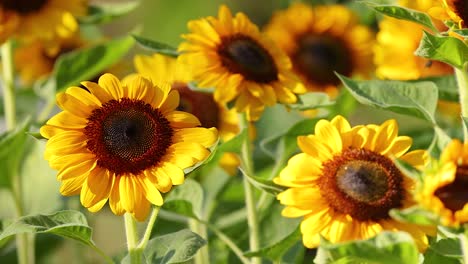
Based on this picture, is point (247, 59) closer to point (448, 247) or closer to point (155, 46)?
point (155, 46)

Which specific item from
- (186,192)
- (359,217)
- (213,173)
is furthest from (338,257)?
(213,173)

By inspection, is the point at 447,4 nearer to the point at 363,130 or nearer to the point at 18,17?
the point at 363,130

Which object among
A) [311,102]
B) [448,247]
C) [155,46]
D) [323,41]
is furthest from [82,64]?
[448,247]

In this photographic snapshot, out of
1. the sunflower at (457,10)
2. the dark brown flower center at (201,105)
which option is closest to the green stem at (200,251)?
the dark brown flower center at (201,105)

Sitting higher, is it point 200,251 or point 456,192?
point 456,192

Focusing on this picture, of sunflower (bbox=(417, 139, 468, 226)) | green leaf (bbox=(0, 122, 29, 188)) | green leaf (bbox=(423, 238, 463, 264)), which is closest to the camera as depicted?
sunflower (bbox=(417, 139, 468, 226))

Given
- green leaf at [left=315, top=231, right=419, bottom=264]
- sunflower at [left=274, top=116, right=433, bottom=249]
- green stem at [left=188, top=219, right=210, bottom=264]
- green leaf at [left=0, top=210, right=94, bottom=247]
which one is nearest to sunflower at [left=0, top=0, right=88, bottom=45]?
green stem at [left=188, top=219, right=210, bottom=264]

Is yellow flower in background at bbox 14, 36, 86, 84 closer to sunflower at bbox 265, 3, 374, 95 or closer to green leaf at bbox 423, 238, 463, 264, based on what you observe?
sunflower at bbox 265, 3, 374, 95
